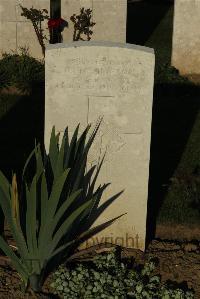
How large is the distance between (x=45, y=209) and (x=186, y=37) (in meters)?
6.59

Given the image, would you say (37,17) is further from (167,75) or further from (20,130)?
(20,130)

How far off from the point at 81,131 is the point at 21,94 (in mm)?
4413

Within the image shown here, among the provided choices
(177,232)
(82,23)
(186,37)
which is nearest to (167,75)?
(186,37)

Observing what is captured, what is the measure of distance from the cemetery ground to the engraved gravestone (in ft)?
1.62

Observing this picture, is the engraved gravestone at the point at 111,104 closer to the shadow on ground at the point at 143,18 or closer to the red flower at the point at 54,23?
the red flower at the point at 54,23

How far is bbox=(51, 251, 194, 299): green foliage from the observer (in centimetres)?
387

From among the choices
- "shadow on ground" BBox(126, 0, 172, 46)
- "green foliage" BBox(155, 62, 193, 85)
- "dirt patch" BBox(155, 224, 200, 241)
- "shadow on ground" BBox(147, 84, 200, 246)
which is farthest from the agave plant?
"shadow on ground" BBox(126, 0, 172, 46)

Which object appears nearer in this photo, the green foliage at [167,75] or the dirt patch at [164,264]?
the dirt patch at [164,264]

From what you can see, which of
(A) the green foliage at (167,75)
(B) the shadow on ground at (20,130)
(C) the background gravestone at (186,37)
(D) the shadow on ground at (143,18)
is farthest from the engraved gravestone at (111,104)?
(D) the shadow on ground at (143,18)

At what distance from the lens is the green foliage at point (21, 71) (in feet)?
28.4

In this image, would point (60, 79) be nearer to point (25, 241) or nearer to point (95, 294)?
point (25, 241)

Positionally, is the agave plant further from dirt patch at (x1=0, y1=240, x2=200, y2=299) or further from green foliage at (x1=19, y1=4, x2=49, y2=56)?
green foliage at (x1=19, y1=4, x2=49, y2=56)

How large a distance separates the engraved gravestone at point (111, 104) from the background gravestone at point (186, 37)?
5629mm

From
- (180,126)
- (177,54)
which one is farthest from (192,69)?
(180,126)
